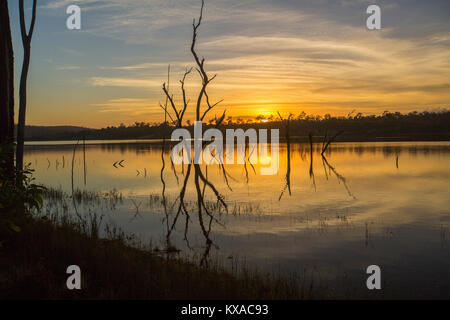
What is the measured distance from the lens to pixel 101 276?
6430mm

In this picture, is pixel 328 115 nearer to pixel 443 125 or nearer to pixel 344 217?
pixel 443 125

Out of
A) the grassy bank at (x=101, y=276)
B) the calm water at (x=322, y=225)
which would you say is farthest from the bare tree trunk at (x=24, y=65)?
the grassy bank at (x=101, y=276)

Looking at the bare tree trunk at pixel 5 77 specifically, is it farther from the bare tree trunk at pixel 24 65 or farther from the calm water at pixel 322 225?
the calm water at pixel 322 225

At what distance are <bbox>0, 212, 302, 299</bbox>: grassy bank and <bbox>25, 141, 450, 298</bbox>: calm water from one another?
4.71 feet

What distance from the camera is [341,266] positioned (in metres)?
8.59

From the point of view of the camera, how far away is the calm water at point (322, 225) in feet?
26.9

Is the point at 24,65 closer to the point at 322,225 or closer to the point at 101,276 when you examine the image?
the point at 101,276

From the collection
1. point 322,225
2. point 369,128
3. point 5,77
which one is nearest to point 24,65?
point 5,77

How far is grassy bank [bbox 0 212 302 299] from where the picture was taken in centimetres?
574

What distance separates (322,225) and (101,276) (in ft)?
25.9

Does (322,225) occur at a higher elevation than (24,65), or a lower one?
lower

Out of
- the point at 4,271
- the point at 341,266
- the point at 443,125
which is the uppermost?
the point at 443,125
